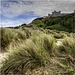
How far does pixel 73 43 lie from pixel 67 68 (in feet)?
4.44

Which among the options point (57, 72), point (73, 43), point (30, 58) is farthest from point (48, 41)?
point (57, 72)

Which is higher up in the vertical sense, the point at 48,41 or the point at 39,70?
the point at 48,41

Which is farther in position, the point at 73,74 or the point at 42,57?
the point at 42,57

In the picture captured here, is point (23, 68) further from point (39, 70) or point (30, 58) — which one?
point (39, 70)

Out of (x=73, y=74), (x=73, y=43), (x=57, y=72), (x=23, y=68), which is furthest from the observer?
(x=73, y=43)

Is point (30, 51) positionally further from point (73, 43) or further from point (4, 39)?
point (4, 39)

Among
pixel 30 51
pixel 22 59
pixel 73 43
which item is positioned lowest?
pixel 22 59

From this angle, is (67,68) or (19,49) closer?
(67,68)

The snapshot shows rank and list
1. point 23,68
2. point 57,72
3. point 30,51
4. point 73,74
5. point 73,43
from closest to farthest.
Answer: point 73,74, point 57,72, point 23,68, point 30,51, point 73,43

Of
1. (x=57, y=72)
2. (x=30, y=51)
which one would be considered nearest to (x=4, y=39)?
(x=30, y=51)

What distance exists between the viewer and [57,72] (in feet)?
5.81

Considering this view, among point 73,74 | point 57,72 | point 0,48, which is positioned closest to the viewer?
point 73,74

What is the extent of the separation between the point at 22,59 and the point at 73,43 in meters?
2.13

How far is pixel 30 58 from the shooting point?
207cm
